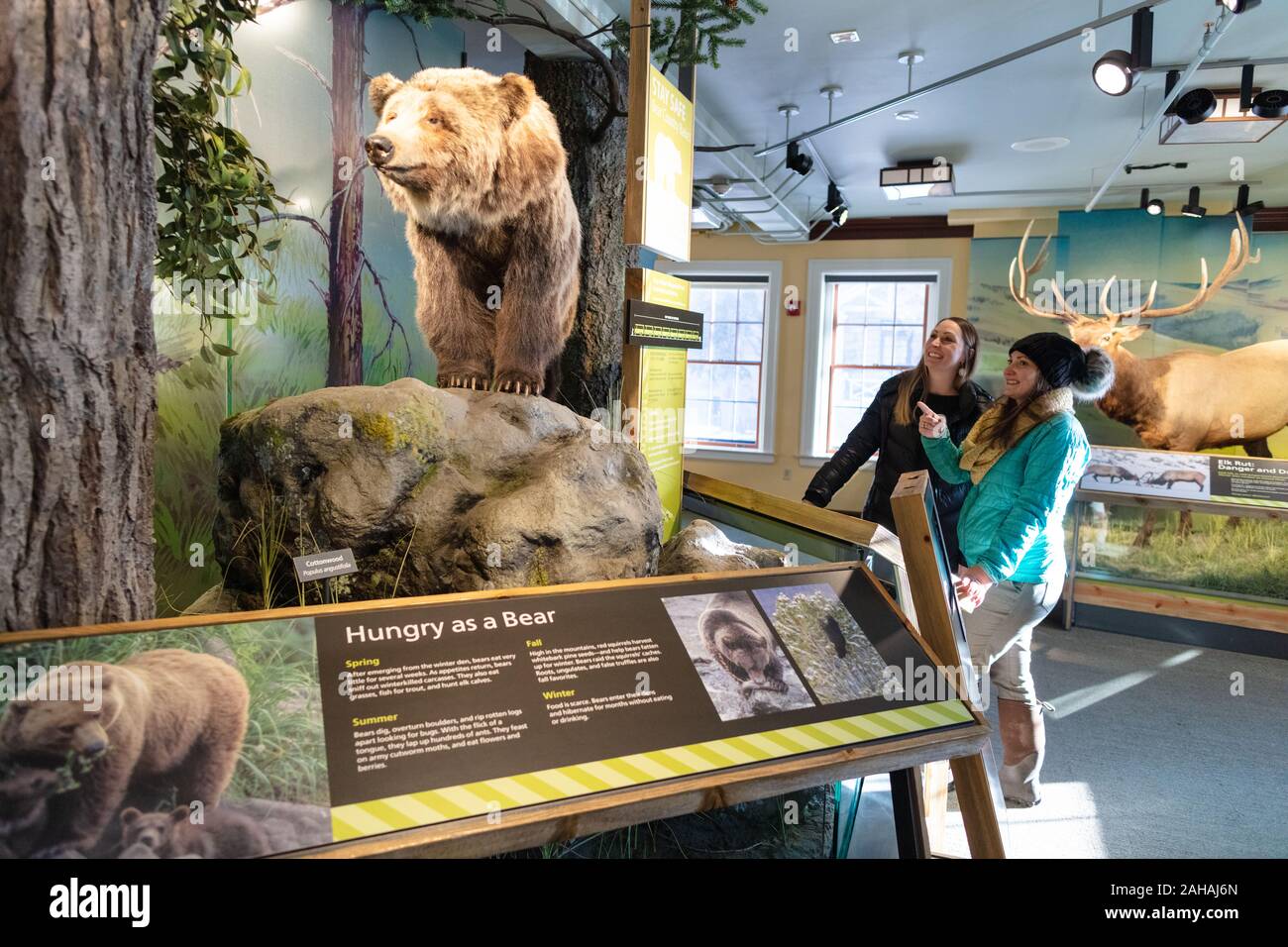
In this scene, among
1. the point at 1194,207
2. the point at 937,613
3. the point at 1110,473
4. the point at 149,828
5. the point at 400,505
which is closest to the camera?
the point at 149,828

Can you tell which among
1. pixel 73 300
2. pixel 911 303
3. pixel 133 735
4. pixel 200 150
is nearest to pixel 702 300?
pixel 911 303

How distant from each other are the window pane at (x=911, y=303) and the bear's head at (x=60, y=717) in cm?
838

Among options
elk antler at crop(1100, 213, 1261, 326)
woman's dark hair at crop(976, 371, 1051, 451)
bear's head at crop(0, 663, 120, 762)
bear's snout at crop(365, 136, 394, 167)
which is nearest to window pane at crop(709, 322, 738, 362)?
elk antler at crop(1100, 213, 1261, 326)

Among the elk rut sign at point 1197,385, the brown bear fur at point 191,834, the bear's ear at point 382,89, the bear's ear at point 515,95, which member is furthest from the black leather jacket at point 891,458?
the elk rut sign at point 1197,385

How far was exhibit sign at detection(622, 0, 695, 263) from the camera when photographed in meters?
2.44

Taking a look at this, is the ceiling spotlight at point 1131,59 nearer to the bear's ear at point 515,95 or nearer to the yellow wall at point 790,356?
the bear's ear at point 515,95

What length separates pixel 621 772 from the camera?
1.15 metres

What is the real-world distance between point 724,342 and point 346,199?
6766mm

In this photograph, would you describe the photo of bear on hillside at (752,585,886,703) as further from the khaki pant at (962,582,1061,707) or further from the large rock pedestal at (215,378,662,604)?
the khaki pant at (962,582,1061,707)

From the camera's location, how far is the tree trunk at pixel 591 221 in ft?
10.8

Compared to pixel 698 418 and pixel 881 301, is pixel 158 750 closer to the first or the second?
pixel 881 301

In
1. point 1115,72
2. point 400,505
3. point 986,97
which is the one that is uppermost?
point 986,97

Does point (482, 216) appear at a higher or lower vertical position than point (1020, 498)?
higher
